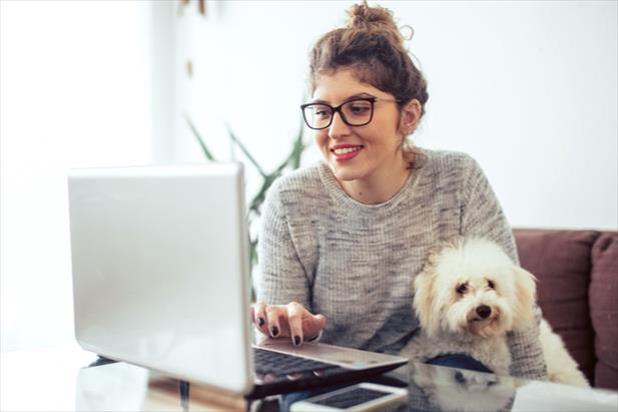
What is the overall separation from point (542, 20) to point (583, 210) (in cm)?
52

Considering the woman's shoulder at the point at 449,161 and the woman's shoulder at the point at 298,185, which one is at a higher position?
the woman's shoulder at the point at 449,161

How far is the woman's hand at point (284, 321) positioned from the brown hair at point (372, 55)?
0.48 m

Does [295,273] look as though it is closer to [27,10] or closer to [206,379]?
[206,379]

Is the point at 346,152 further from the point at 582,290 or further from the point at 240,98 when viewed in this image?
the point at 240,98

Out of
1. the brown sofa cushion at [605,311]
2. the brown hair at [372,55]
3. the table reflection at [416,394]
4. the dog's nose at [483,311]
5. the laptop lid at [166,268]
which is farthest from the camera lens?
the brown sofa cushion at [605,311]

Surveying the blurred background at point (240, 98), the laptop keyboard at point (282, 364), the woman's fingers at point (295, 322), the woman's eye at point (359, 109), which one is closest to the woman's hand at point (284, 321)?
the woman's fingers at point (295, 322)

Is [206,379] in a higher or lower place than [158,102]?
lower

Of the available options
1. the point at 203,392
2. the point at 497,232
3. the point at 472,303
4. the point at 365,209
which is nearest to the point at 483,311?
the point at 472,303

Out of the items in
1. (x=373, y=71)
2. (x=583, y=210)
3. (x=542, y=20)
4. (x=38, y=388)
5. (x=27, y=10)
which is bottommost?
(x=38, y=388)

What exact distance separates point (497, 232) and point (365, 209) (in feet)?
0.87

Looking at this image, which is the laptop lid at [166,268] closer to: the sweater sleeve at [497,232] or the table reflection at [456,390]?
the table reflection at [456,390]

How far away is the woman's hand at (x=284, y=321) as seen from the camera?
3.98 ft

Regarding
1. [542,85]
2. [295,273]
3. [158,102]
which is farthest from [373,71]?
[158,102]

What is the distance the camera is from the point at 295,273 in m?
1.54
